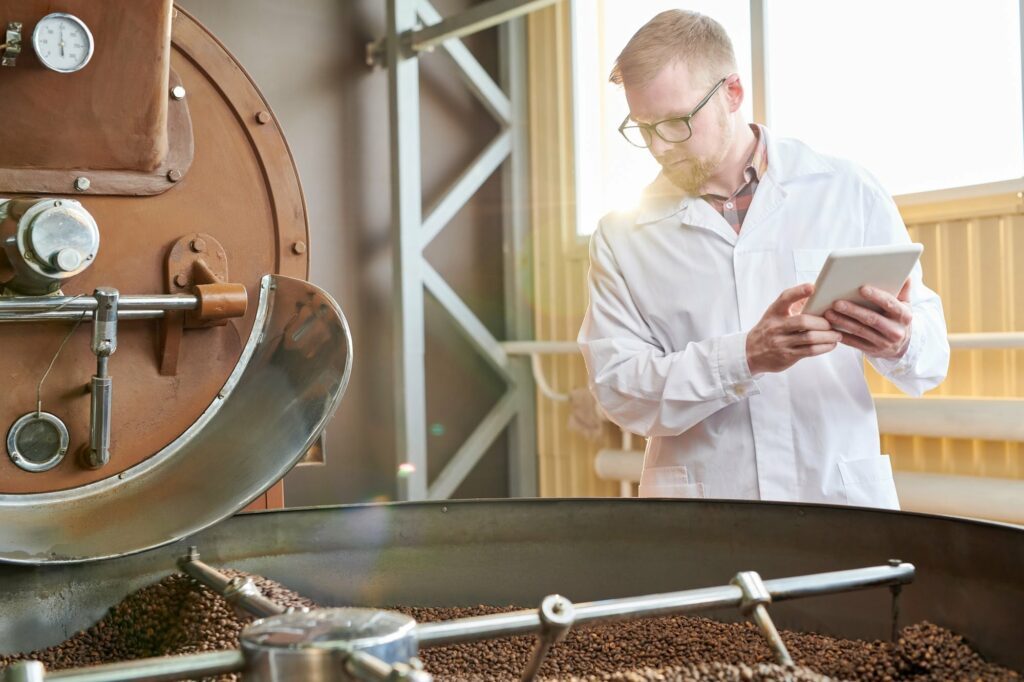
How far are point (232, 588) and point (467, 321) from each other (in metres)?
3.04

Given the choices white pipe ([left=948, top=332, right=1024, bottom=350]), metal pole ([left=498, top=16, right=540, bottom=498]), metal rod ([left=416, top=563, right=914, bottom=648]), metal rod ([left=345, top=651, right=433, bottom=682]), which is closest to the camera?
metal rod ([left=345, top=651, right=433, bottom=682])

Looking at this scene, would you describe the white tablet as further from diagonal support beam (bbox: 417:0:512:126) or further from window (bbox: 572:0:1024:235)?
diagonal support beam (bbox: 417:0:512:126)

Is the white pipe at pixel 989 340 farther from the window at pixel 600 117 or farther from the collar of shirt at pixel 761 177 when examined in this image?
the window at pixel 600 117

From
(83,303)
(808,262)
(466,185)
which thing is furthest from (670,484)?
(466,185)

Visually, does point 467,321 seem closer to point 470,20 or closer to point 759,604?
point 470,20

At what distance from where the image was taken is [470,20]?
3.52m

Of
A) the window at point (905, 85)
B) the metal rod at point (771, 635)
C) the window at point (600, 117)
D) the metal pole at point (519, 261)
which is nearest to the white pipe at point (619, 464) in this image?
the metal pole at point (519, 261)

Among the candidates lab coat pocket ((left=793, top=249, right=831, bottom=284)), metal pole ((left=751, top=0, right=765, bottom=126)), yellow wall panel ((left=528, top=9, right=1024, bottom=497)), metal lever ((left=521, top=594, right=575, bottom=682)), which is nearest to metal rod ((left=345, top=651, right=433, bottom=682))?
metal lever ((left=521, top=594, right=575, bottom=682))

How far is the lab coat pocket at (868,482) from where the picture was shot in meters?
1.60

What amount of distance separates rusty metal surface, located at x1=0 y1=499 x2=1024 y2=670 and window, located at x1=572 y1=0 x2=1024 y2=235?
1.59m

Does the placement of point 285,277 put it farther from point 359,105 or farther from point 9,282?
point 359,105

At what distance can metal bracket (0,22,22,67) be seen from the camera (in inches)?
34.0

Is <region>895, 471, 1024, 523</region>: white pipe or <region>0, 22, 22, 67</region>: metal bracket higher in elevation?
<region>0, 22, 22, 67</region>: metal bracket

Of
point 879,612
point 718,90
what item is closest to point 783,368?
point 718,90
